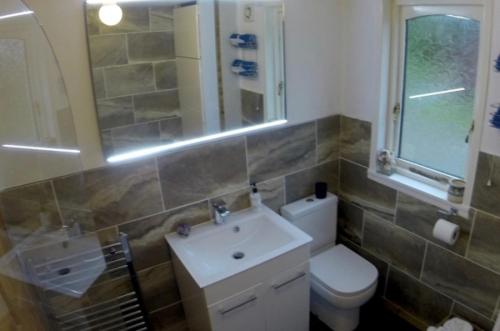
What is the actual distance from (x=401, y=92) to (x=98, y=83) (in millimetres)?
1710

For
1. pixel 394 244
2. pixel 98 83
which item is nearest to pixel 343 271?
pixel 394 244

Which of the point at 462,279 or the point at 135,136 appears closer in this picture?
the point at 135,136

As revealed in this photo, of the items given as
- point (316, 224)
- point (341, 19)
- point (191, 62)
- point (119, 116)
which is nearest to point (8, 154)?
point (119, 116)

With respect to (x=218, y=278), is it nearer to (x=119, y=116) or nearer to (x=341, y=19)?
(x=119, y=116)

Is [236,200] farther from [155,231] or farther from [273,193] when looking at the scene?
[155,231]

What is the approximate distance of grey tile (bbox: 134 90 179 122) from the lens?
1924 millimetres

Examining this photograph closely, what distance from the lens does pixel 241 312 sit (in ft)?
6.25

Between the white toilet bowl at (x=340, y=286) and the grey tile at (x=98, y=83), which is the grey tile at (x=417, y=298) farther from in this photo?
the grey tile at (x=98, y=83)

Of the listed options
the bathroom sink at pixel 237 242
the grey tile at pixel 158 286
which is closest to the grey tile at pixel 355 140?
the bathroom sink at pixel 237 242

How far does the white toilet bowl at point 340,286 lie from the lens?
2.23m

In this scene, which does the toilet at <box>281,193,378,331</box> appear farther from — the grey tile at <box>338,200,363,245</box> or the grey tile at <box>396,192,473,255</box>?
the grey tile at <box>396,192,473,255</box>

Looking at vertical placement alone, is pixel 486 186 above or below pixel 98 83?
below

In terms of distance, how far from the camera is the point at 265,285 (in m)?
1.94

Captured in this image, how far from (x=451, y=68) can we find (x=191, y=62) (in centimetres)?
138
